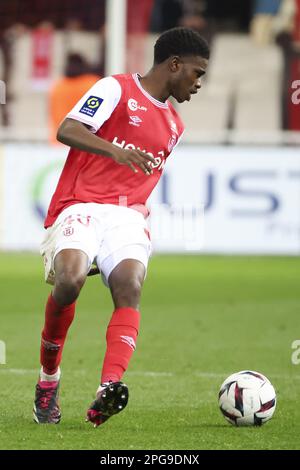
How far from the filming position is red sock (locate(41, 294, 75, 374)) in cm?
647

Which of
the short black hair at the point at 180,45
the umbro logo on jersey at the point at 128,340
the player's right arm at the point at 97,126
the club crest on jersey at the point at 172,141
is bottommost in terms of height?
the umbro logo on jersey at the point at 128,340

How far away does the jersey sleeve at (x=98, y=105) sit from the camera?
6488mm

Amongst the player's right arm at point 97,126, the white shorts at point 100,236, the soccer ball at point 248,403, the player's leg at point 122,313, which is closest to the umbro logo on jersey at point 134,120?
the player's right arm at point 97,126

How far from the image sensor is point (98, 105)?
654 cm

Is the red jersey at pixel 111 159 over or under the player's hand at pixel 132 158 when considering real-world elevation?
over

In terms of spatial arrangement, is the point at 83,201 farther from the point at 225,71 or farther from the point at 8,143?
the point at 225,71

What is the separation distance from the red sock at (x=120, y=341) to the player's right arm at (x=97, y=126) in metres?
0.70

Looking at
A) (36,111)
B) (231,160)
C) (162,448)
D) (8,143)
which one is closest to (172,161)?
(231,160)

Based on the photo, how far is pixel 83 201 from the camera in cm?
660

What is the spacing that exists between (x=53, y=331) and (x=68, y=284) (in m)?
0.46

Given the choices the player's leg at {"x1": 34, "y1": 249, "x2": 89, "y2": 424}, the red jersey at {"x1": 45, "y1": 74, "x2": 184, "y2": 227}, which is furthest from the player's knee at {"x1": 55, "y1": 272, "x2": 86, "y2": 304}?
the red jersey at {"x1": 45, "y1": 74, "x2": 184, "y2": 227}

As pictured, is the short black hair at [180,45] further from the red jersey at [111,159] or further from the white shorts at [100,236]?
the white shorts at [100,236]
